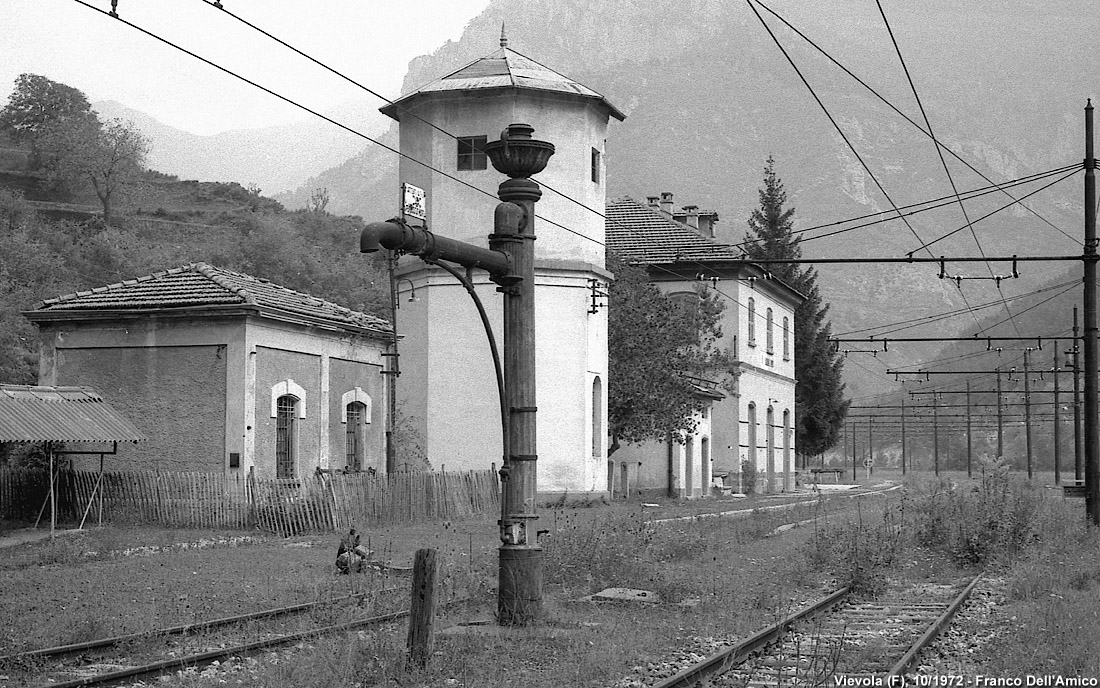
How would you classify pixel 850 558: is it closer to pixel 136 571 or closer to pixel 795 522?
pixel 136 571

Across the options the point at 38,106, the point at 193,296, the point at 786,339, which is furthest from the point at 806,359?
the point at 38,106

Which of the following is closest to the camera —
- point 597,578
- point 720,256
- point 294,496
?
point 597,578

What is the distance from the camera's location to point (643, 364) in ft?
126

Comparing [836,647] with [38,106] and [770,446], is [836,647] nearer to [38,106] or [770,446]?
[770,446]

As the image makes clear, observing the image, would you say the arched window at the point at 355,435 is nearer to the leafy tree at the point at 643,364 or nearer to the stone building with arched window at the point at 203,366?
the stone building with arched window at the point at 203,366

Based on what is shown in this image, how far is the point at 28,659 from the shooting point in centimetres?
995

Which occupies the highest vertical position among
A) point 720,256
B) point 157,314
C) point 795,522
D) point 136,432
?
point 720,256

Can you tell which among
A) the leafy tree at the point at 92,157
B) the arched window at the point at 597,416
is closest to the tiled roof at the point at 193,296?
the arched window at the point at 597,416

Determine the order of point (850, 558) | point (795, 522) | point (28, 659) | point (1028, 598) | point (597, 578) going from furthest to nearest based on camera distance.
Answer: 1. point (795, 522)
2. point (850, 558)
3. point (597, 578)
4. point (1028, 598)
5. point (28, 659)

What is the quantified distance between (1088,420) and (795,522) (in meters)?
7.57

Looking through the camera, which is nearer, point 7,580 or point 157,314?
point 7,580

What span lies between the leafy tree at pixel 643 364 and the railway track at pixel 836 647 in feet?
72.5

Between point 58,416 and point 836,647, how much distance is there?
58.5 ft

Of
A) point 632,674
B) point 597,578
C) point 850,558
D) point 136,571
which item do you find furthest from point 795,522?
point 632,674
